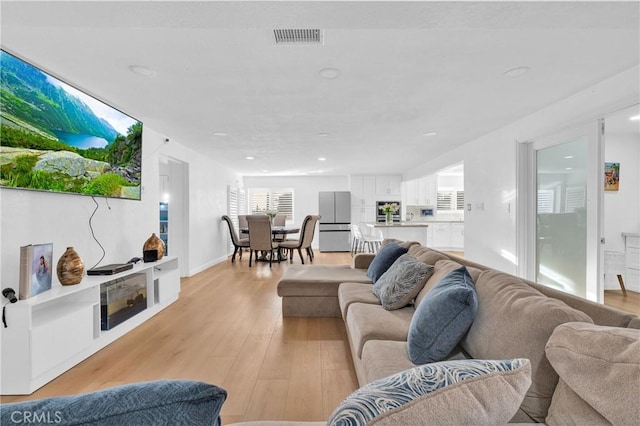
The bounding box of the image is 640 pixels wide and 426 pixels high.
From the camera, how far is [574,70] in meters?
2.56

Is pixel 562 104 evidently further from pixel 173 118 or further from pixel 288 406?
pixel 173 118

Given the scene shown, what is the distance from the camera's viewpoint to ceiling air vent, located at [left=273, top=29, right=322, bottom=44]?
201 centimetres

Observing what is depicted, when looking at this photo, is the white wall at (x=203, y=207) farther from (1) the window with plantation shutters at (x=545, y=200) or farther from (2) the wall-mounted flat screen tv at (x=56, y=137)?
(1) the window with plantation shutters at (x=545, y=200)

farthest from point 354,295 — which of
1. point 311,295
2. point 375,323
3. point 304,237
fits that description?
point 304,237

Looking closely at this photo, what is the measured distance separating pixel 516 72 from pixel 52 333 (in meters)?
4.03

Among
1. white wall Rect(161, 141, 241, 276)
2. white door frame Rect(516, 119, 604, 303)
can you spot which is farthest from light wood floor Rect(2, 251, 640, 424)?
white wall Rect(161, 141, 241, 276)

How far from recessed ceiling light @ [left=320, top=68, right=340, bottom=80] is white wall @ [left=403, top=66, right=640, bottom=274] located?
2406mm

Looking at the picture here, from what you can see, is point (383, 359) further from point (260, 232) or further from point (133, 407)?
point (260, 232)

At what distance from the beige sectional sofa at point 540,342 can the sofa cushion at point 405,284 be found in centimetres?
5

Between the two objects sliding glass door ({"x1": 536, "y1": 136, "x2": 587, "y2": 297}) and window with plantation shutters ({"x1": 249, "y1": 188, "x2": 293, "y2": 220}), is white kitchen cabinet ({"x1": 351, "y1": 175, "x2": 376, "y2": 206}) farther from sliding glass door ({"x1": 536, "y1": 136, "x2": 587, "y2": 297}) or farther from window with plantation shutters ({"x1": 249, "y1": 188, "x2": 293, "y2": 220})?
sliding glass door ({"x1": 536, "y1": 136, "x2": 587, "y2": 297})

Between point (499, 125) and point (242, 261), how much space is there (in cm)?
578

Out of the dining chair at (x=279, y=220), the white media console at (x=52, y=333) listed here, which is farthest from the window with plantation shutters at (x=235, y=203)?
the white media console at (x=52, y=333)

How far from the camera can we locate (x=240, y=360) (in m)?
2.43

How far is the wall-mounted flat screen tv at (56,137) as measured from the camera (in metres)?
2.16
